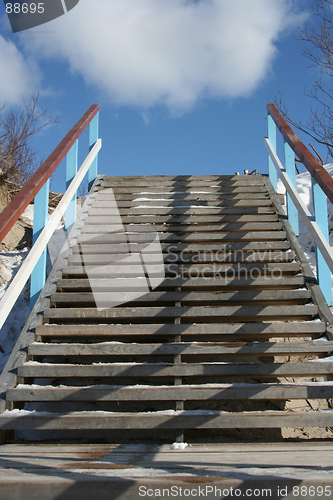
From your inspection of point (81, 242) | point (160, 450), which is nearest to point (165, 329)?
point (160, 450)

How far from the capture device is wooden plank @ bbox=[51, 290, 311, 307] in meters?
3.01

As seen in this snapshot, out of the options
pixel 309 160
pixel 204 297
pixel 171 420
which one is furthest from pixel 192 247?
pixel 171 420

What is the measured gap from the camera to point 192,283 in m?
3.19

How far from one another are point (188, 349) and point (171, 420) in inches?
21.6

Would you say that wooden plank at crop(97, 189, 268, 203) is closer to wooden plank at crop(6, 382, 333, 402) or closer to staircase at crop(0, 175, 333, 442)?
staircase at crop(0, 175, 333, 442)

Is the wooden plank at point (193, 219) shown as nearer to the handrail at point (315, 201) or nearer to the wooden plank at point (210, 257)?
the handrail at point (315, 201)

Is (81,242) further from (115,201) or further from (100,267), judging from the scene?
(115,201)

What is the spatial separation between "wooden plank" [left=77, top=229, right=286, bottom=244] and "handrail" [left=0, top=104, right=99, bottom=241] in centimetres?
91

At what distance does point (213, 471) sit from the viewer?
1604mm

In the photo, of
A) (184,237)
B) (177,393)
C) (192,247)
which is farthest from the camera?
(184,237)

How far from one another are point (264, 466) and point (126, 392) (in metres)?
0.94

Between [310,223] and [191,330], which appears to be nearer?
[191,330]

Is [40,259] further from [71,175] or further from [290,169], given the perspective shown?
[290,169]

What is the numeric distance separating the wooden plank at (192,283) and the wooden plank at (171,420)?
1.21 m
